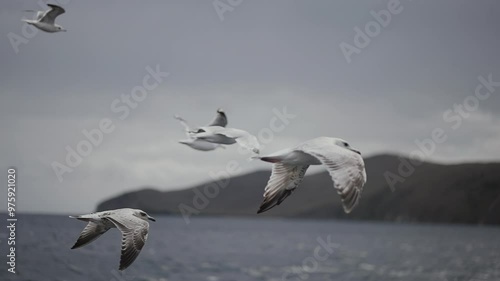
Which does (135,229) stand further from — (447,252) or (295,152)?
(447,252)

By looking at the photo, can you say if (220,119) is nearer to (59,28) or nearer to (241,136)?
(241,136)

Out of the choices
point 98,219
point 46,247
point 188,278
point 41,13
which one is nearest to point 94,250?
point 46,247

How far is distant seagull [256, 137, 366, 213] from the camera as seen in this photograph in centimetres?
1015

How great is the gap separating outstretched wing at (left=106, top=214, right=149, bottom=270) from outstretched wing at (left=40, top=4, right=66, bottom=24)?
25.7 feet

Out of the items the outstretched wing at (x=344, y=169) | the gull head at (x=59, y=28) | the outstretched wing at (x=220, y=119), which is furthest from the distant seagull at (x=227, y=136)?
the gull head at (x=59, y=28)

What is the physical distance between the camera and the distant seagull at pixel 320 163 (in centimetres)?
1015

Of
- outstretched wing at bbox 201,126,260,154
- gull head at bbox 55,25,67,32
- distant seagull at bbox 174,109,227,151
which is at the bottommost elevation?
distant seagull at bbox 174,109,227,151

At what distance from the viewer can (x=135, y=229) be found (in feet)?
43.7

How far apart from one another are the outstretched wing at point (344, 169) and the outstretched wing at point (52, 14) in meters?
10.8

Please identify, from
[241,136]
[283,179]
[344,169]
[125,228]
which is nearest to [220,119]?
[241,136]

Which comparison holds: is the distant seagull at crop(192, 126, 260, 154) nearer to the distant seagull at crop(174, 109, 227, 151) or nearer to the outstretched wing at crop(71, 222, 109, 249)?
the distant seagull at crop(174, 109, 227, 151)

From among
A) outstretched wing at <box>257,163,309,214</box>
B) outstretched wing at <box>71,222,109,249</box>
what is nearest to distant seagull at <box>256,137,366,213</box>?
outstretched wing at <box>257,163,309,214</box>

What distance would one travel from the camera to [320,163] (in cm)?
1102

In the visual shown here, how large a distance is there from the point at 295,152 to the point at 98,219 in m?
3.90
